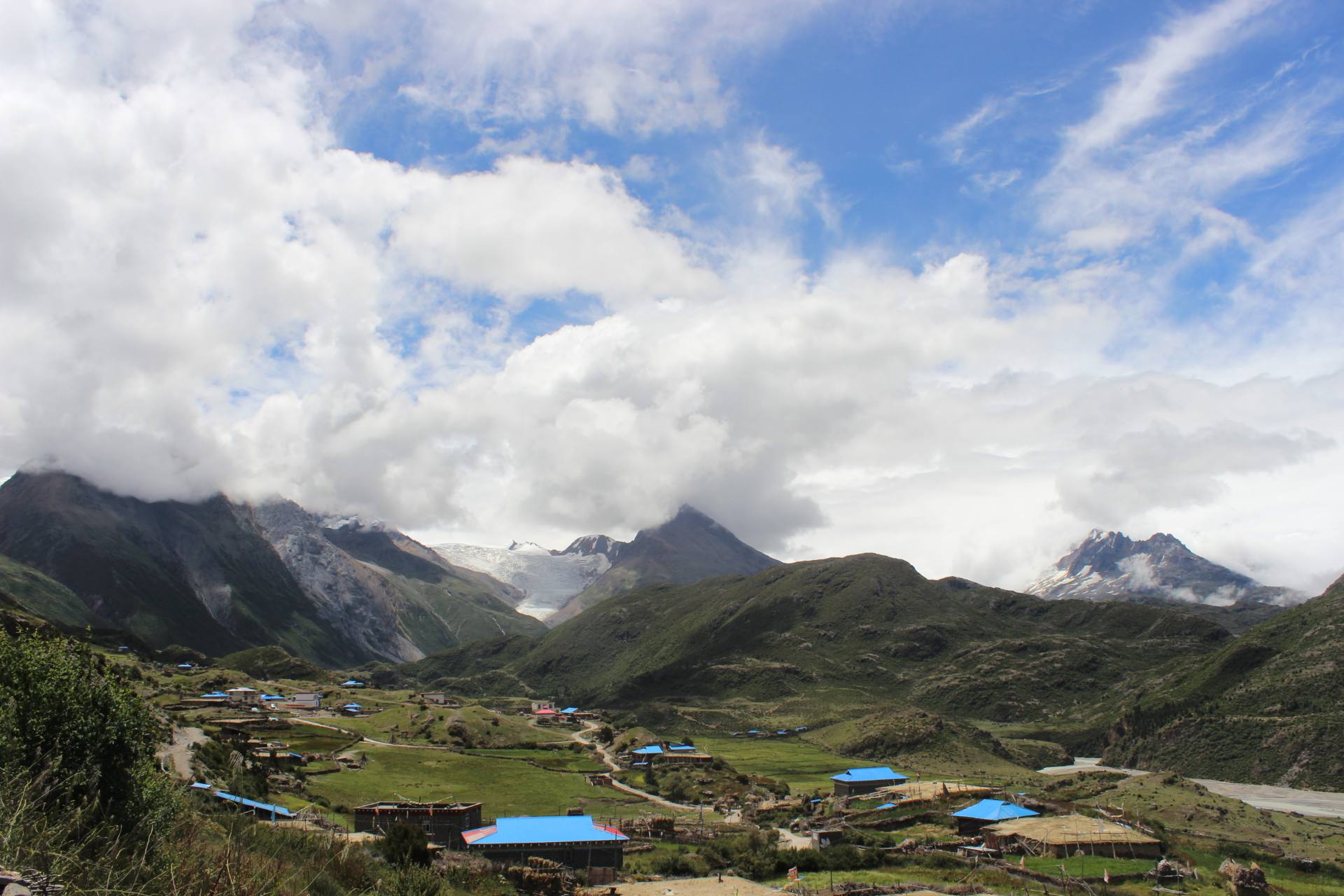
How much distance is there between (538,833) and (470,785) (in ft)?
A: 118

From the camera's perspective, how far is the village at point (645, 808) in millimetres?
46594

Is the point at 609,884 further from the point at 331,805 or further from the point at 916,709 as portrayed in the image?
the point at 916,709

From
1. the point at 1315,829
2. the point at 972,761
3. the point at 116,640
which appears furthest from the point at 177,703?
the point at 1315,829

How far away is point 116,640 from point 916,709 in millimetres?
171790

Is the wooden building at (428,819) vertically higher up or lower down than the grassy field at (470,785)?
higher up

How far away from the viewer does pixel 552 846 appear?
48031 mm

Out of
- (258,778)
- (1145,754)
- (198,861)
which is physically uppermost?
(198,861)

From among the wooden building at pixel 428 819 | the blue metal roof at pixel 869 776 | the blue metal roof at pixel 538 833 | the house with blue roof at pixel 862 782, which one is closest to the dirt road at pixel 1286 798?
the blue metal roof at pixel 869 776

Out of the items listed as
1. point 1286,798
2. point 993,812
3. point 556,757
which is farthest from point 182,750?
point 1286,798

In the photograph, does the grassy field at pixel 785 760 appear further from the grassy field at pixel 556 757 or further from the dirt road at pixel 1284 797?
the dirt road at pixel 1284 797

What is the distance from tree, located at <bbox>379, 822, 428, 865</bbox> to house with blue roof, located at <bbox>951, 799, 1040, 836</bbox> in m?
45.3

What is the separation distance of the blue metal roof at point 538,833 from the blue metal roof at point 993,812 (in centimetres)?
3082

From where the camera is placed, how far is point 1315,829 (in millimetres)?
68625

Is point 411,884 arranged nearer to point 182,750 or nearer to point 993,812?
point 182,750
